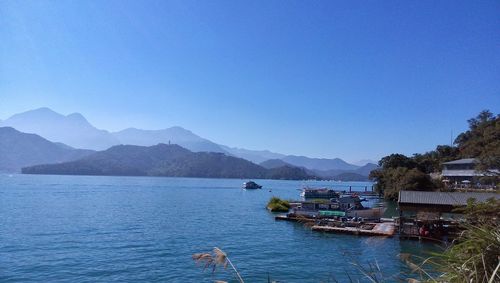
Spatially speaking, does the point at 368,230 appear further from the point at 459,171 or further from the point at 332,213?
the point at 459,171

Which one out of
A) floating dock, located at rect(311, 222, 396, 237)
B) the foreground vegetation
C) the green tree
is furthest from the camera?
the foreground vegetation

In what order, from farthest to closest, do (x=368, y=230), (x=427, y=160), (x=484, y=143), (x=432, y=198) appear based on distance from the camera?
(x=427, y=160)
(x=484, y=143)
(x=368, y=230)
(x=432, y=198)

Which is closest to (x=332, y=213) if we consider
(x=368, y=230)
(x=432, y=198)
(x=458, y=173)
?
(x=368, y=230)

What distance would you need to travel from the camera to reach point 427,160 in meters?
84.5

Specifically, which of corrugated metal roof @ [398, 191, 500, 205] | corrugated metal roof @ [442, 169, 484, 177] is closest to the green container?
corrugated metal roof @ [398, 191, 500, 205]

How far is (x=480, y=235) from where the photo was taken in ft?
11.3

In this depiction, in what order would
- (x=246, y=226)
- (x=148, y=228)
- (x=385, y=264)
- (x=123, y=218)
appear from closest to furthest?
(x=385, y=264) < (x=148, y=228) < (x=246, y=226) < (x=123, y=218)

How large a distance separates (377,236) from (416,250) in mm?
5825

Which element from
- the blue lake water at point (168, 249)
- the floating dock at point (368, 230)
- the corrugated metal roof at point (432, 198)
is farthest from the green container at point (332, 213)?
the corrugated metal roof at point (432, 198)

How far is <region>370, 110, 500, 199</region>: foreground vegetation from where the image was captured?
203 feet

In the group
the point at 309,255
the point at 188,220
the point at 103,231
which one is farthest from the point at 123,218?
the point at 309,255

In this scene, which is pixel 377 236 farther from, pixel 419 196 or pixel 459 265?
pixel 459 265

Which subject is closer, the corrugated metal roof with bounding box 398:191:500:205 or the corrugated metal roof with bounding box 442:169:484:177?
the corrugated metal roof with bounding box 398:191:500:205

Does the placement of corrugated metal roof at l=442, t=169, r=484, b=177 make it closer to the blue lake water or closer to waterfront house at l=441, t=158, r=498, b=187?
waterfront house at l=441, t=158, r=498, b=187
